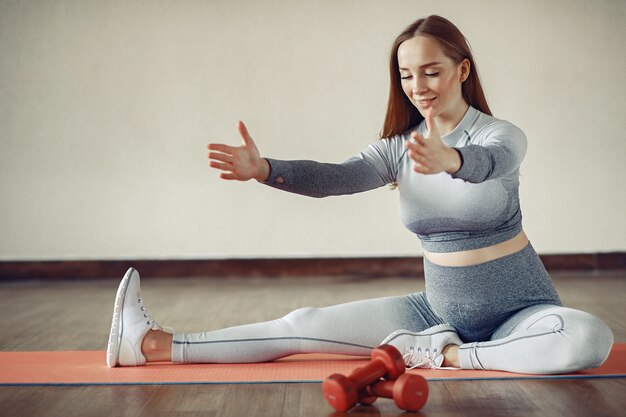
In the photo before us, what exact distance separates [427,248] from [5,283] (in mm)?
3520

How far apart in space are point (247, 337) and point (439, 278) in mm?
571

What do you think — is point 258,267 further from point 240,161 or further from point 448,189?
point 240,161

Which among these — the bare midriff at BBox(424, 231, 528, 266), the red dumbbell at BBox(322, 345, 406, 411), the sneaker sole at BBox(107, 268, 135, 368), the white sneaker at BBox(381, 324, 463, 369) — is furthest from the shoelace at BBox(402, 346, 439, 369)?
the sneaker sole at BBox(107, 268, 135, 368)

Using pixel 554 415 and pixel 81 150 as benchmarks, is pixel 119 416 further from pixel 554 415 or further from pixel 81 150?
pixel 81 150

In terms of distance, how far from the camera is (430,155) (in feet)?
6.10

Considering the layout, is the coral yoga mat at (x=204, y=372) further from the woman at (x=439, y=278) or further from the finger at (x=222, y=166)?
the finger at (x=222, y=166)

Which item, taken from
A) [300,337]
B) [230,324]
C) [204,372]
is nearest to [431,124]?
[300,337]

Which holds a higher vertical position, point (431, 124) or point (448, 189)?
point (431, 124)

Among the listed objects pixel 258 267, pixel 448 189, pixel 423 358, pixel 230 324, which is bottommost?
pixel 258 267

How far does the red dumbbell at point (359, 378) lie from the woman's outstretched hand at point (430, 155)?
0.43 metres

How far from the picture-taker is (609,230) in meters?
5.43

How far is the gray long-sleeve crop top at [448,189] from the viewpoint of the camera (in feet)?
7.41

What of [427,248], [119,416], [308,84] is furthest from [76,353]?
[308,84]

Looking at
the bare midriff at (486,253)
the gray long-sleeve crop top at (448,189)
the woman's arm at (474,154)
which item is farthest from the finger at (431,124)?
the bare midriff at (486,253)
